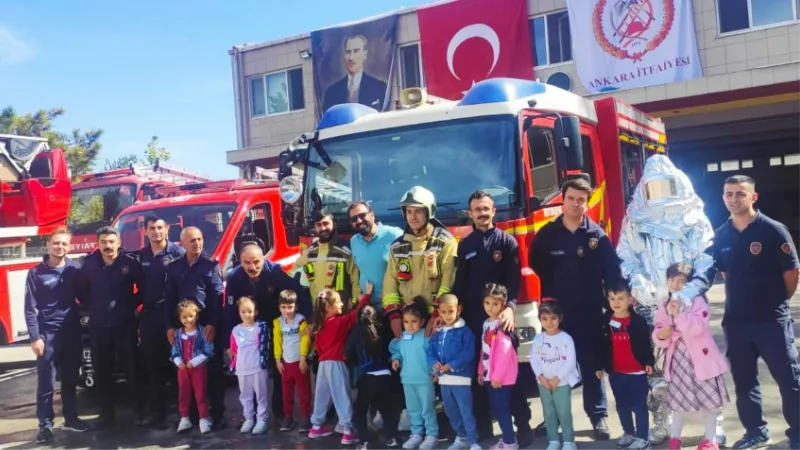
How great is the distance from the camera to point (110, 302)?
6.03m

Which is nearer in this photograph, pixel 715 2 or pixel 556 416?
pixel 556 416

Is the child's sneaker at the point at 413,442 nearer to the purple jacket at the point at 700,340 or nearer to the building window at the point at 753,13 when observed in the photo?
the purple jacket at the point at 700,340

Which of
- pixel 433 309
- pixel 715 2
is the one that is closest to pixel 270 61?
pixel 715 2

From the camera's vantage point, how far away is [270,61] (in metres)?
21.2

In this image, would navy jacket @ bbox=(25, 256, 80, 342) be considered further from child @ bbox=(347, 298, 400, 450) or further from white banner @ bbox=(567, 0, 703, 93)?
white banner @ bbox=(567, 0, 703, 93)

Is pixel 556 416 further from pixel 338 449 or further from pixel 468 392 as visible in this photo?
pixel 338 449

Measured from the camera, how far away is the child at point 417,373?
4.96m

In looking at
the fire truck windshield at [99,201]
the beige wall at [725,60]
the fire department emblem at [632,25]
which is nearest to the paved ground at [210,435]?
the fire truck windshield at [99,201]

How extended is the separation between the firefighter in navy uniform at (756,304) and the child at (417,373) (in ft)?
6.59

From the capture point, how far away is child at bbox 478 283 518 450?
4.69m

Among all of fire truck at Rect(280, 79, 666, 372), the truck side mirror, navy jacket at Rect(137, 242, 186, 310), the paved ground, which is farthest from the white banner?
navy jacket at Rect(137, 242, 186, 310)

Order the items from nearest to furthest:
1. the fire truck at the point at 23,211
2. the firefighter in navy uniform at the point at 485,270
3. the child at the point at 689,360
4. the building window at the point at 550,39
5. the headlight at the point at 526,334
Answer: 1. the child at the point at 689,360
2. the firefighter in navy uniform at the point at 485,270
3. the headlight at the point at 526,334
4. the fire truck at the point at 23,211
5. the building window at the point at 550,39

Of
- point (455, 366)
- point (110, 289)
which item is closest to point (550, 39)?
point (110, 289)

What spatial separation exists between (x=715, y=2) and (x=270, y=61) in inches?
487
